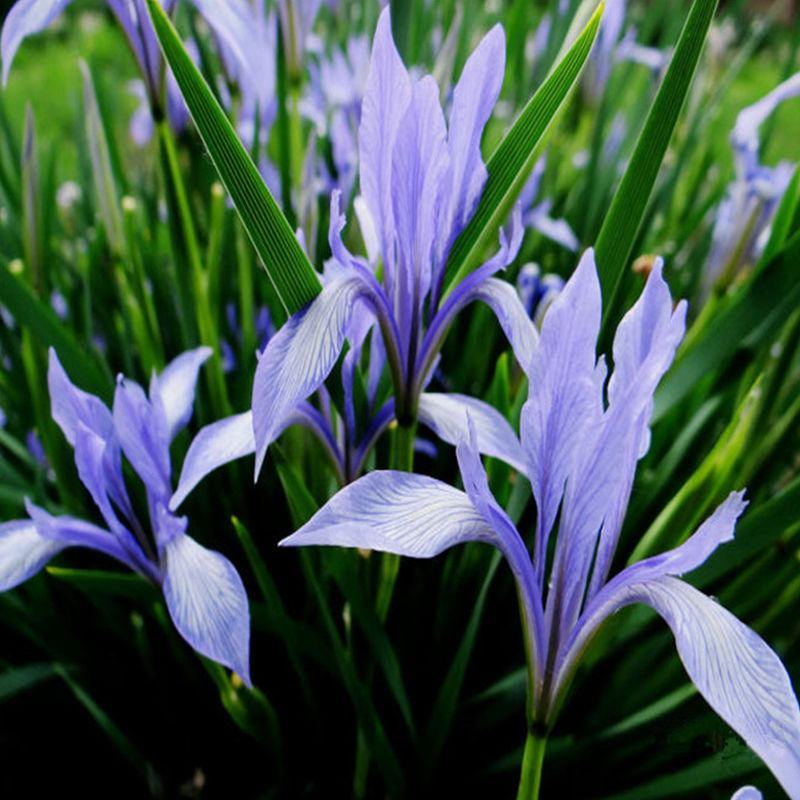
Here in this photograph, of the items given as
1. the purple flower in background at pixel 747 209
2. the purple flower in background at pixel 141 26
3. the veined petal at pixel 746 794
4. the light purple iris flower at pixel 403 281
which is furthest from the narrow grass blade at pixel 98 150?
the veined petal at pixel 746 794

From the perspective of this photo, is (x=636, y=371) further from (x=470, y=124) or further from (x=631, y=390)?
(x=470, y=124)

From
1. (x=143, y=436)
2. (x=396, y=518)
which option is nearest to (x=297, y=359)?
(x=396, y=518)

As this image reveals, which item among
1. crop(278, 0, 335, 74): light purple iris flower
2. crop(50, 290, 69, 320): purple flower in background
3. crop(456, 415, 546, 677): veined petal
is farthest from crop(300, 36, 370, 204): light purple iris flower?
crop(456, 415, 546, 677): veined petal

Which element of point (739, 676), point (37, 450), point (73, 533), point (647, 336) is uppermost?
point (647, 336)

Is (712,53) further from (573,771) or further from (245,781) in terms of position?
(245,781)

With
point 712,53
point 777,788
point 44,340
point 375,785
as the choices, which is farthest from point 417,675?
point 712,53

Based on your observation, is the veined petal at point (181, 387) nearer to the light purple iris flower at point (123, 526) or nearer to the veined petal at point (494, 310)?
the light purple iris flower at point (123, 526)
